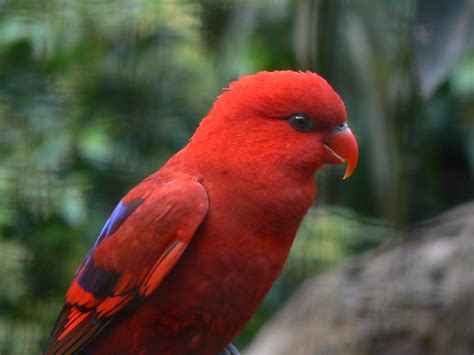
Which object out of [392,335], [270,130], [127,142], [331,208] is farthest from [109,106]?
[270,130]

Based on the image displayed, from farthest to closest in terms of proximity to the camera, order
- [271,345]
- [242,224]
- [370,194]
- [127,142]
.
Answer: [370,194]
[127,142]
[271,345]
[242,224]

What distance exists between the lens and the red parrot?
4.06 feet

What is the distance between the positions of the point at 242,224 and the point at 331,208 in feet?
4.25

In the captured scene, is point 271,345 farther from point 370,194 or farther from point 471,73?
point 471,73

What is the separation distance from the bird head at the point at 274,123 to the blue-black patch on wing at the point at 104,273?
15cm

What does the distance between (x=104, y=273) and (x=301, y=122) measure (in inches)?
15.0

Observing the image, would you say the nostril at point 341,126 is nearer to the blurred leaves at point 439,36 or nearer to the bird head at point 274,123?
the bird head at point 274,123

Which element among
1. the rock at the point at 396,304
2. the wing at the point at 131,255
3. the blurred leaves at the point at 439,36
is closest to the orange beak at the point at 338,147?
the wing at the point at 131,255

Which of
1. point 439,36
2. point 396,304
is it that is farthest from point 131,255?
point 396,304

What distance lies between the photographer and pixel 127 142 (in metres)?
2.39

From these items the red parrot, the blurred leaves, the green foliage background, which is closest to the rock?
the green foliage background

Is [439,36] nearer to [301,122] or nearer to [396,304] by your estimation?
[301,122]

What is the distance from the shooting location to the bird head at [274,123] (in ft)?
4.16

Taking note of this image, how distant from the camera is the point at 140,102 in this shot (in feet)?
7.82
